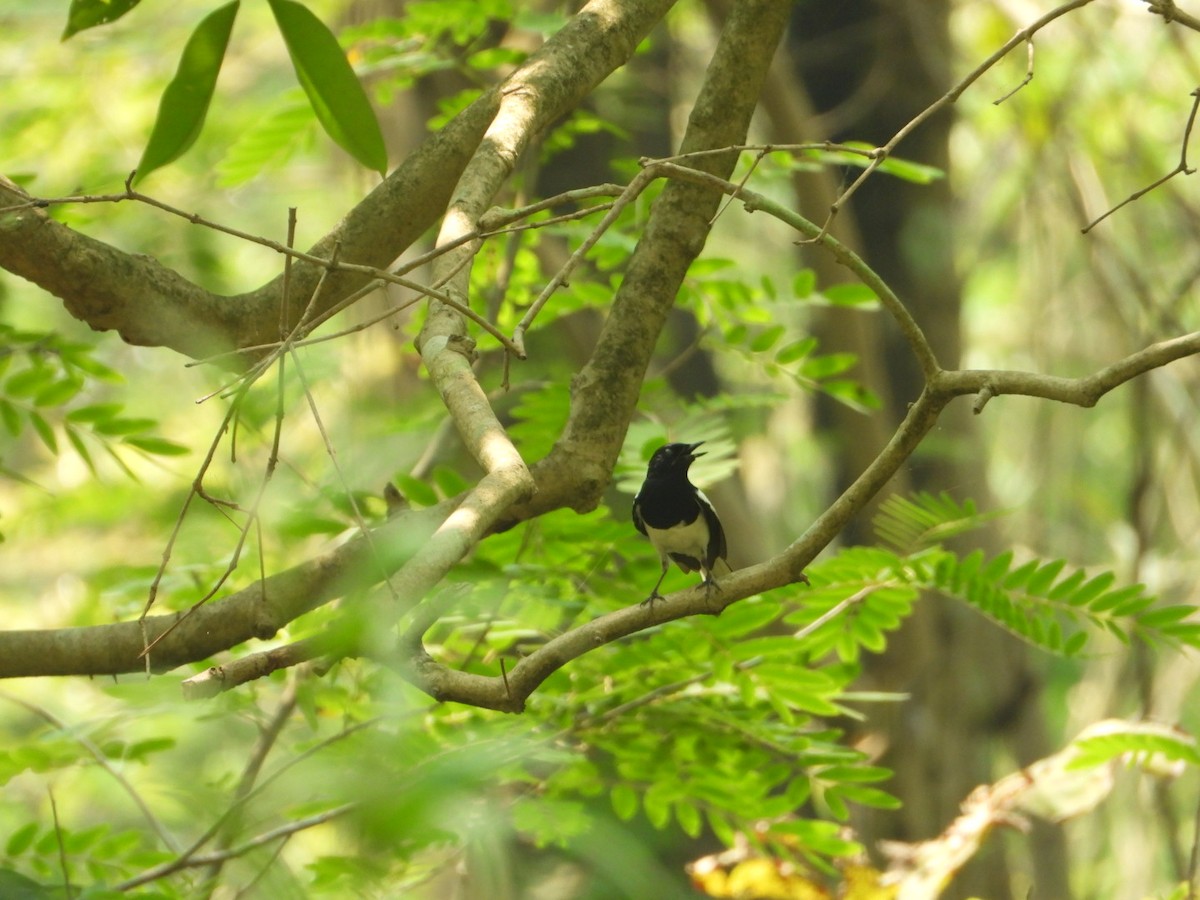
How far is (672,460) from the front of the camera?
3.73 m

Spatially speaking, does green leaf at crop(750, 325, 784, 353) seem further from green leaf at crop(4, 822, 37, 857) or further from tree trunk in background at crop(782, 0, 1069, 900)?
green leaf at crop(4, 822, 37, 857)

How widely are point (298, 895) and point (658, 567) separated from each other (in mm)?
2274

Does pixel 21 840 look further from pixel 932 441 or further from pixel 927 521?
pixel 932 441

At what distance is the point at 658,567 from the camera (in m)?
3.38

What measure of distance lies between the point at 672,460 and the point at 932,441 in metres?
2.60

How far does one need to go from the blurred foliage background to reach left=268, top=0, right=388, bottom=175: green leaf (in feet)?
1.44

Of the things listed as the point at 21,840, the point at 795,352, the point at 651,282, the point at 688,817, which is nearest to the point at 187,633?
A: the point at 21,840

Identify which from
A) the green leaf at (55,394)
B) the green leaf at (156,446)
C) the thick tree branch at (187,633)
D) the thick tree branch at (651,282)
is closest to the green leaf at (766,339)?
the thick tree branch at (651,282)

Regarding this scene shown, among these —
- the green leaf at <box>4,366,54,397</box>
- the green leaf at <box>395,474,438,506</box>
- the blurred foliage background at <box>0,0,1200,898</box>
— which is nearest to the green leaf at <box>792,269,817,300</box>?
the blurred foliage background at <box>0,0,1200,898</box>

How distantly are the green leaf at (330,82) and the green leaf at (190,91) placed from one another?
8 cm

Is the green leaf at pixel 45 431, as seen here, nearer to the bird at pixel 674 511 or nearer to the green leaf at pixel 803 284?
the bird at pixel 674 511

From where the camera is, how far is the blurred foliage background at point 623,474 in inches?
94.3

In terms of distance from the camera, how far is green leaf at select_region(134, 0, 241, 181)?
177 cm

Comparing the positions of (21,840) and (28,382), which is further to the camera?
(28,382)
